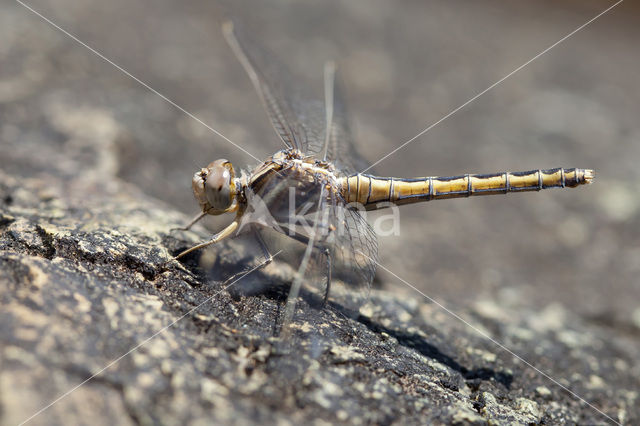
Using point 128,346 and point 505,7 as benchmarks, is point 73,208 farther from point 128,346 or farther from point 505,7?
point 505,7

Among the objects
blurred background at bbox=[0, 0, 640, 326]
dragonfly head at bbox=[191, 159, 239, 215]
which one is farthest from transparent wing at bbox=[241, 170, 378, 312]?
blurred background at bbox=[0, 0, 640, 326]

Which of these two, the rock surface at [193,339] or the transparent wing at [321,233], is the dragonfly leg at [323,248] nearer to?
the transparent wing at [321,233]

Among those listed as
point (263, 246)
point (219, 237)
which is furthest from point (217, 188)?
point (263, 246)

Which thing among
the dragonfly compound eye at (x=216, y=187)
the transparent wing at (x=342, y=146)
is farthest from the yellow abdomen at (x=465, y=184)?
the dragonfly compound eye at (x=216, y=187)

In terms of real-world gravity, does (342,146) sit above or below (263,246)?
above

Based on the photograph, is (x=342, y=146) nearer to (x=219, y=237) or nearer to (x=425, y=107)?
(x=219, y=237)

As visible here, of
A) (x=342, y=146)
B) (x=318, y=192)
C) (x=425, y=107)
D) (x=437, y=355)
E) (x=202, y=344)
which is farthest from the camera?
(x=425, y=107)

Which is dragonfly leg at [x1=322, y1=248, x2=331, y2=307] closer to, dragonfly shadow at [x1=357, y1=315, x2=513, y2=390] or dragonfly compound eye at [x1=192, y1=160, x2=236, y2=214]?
dragonfly shadow at [x1=357, y1=315, x2=513, y2=390]
